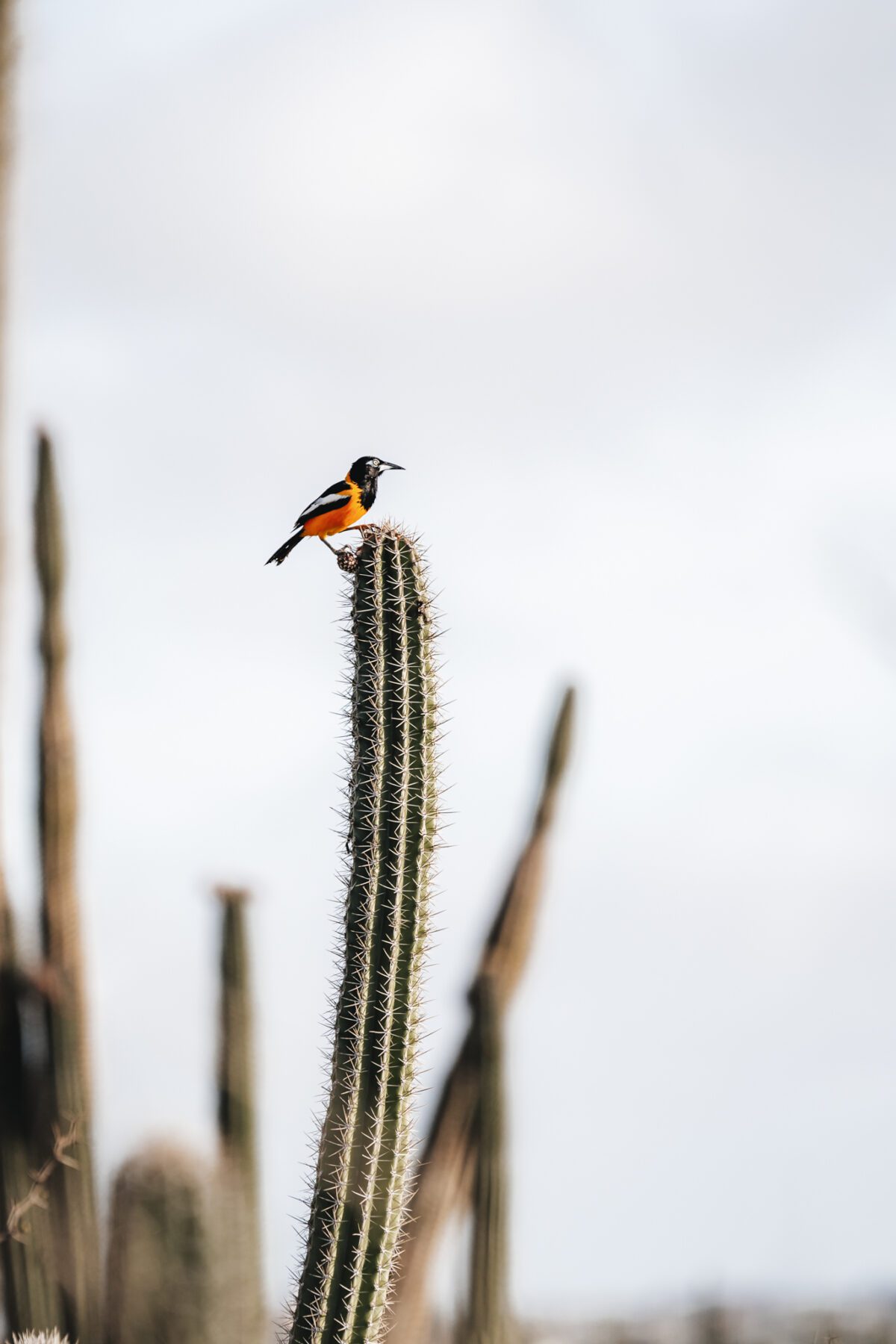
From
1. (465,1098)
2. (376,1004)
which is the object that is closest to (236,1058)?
(465,1098)

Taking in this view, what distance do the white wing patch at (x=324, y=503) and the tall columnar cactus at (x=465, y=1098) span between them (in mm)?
3407

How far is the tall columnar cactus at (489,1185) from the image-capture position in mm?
6727

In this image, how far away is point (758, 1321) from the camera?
7465 millimetres

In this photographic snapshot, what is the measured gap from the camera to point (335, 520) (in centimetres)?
443

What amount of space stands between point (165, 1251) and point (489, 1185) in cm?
286

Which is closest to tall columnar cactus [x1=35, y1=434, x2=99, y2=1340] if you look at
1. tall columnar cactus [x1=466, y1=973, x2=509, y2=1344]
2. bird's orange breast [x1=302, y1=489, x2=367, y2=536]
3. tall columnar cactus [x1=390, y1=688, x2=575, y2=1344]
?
tall columnar cactus [x1=390, y1=688, x2=575, y2=1344]

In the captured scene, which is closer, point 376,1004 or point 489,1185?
point 376,1004

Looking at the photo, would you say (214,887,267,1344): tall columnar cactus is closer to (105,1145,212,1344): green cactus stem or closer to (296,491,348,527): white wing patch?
(105,1145,212,1344): green cactus stem

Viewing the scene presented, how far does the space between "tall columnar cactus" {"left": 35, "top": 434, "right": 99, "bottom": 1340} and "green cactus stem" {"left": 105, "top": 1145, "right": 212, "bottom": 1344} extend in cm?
253

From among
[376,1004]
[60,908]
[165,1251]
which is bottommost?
[165,1251]

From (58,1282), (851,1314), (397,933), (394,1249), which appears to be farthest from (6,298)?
(851,1314)

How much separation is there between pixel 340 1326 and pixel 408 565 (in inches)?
68.3

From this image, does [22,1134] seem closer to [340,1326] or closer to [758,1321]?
[758,1321]

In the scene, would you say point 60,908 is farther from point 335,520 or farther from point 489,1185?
point 335,520
